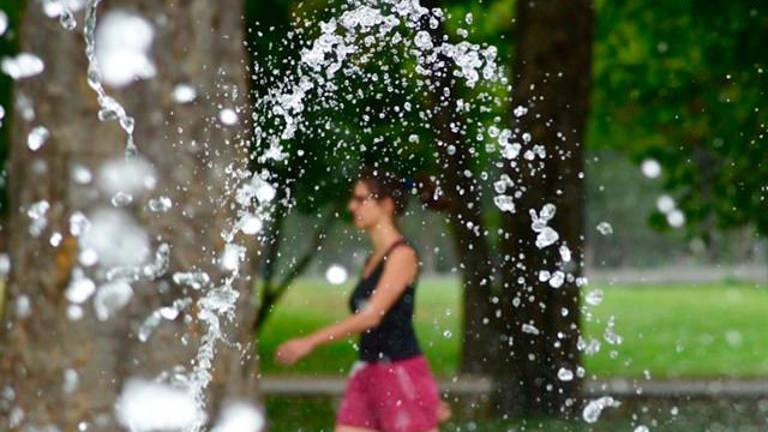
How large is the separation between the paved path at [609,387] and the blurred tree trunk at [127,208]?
5.67 metres

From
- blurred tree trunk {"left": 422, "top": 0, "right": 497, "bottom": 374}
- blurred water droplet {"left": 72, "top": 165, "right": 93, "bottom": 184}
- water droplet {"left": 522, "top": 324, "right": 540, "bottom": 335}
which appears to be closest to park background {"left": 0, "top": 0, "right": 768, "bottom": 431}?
blurred tree trunk {"left": 422, "top": 0, "right": 497, "bottom": 374}

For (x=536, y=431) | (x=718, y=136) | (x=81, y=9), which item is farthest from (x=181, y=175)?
(x=718, y=136)

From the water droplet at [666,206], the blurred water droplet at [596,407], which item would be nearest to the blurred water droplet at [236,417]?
the blurred water droplet at [596,407]

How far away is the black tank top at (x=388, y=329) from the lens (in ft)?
20.8

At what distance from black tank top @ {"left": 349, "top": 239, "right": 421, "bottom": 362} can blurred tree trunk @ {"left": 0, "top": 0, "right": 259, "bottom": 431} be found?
36.2 inches

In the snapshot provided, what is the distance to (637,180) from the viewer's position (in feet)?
172

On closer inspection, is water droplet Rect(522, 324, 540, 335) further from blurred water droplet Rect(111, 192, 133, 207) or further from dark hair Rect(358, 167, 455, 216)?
dark hair Rect(358, 167, 455, 216)

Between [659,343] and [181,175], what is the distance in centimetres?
1899

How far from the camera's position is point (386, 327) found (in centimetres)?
634

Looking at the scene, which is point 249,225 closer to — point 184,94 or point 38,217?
point 184,94

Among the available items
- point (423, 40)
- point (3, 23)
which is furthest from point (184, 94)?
point (3, 23)

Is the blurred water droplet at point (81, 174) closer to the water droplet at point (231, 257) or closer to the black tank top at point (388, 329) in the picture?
the water droplet at point (231, 257)

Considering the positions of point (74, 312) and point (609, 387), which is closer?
point (74, 312)

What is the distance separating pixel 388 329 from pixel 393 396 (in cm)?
26
